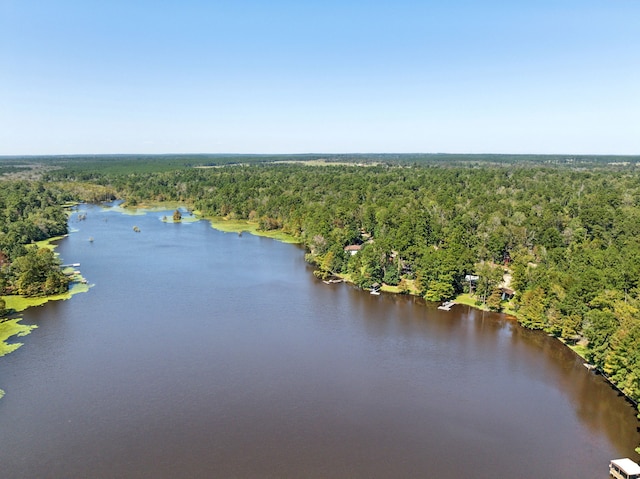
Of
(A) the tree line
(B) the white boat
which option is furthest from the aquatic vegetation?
(B) the white boat

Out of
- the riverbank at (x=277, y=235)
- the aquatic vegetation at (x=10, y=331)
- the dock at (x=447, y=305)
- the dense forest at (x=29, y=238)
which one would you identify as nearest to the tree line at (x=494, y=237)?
the riverbank at (x=277, y=235)

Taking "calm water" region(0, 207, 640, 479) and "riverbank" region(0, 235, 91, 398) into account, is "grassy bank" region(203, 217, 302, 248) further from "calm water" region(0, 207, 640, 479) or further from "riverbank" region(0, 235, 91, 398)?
"riverbank" region(0, 235, 91, 398)

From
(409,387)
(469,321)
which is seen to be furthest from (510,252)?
(409,387)

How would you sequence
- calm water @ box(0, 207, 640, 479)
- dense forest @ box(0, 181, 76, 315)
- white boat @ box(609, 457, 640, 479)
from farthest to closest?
dense forest @ box(0, 181, 76, 315)
calm water @ box(0, 207, 640, 479)
white boat @ box(609, 457, 640, 479)

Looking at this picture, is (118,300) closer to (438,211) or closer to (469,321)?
(469,321)

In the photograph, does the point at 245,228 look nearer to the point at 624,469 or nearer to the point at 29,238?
the point at 29,238

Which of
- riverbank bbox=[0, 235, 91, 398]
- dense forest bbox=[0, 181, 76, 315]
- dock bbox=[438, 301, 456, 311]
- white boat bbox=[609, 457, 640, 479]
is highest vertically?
dense forest bbox=[0, 181, 76, 315]

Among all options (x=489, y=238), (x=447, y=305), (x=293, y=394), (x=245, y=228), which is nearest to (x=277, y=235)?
(x=245, y=228)
